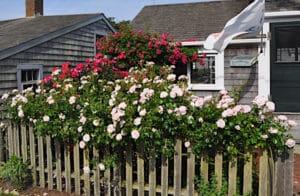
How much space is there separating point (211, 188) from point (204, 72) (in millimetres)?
5024

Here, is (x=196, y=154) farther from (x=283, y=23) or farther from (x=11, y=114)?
(x=283, y=23)

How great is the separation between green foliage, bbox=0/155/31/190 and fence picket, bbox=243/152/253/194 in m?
3.05

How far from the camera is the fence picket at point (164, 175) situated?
349 centimetres

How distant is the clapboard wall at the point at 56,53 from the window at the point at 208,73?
4623 millimetres

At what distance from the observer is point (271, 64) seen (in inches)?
283

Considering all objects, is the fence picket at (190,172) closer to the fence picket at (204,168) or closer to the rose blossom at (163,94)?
the fence picket at (204,168)

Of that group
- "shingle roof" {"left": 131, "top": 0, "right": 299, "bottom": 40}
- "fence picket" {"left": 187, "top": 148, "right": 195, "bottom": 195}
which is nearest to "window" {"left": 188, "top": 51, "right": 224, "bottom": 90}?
"shingle roof" {"left": 131, "top": 0, "right": 299, "bottom": 40}

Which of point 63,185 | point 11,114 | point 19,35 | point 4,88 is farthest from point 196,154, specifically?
point 19,35

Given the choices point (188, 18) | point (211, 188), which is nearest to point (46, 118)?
point (211, 188)

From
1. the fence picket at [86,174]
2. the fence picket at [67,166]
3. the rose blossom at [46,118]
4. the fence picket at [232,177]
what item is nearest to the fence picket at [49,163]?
the fence picket at [67,166]

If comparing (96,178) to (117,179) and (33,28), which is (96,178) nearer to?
(117,179)

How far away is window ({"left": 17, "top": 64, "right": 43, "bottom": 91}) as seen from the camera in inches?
335

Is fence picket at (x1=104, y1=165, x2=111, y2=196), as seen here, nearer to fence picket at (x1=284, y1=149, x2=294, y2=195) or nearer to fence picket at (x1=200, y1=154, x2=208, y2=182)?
fence picket at (x1=200, y1=154, x2=208, y2=182)

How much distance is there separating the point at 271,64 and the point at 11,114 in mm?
5679
